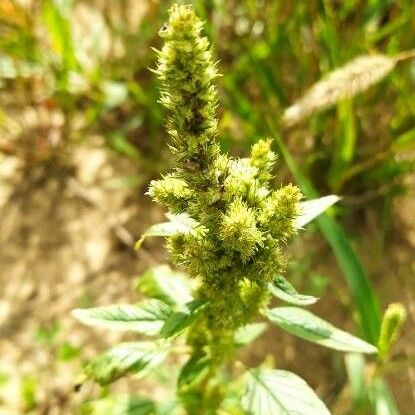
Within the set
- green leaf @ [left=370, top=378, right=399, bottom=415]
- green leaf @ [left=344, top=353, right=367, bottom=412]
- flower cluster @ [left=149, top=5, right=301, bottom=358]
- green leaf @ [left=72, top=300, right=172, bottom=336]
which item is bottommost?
green leaf @ [left=370, top=378, right=399, bottom=415]

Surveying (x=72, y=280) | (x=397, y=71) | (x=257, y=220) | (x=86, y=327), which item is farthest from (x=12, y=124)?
(x=257, y=220)

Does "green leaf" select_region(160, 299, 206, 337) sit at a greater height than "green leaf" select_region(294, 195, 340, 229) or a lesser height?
lesser

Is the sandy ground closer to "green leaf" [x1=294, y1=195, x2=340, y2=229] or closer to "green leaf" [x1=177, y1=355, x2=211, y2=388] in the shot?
"green leaf" [x1=177, y1=355, x2=211, y2=388]

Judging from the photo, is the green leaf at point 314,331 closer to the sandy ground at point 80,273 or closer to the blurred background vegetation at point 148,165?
the blurred background vegetation at point 148,165

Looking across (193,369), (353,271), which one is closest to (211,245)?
(193,369)

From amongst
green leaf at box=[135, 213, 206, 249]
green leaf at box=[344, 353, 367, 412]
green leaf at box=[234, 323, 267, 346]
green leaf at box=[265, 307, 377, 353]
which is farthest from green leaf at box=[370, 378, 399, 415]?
green leaf at box=[135, 213, 206, 249]

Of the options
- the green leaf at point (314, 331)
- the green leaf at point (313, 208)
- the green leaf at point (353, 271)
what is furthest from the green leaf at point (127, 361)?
the green leaf at point (353, 271)
